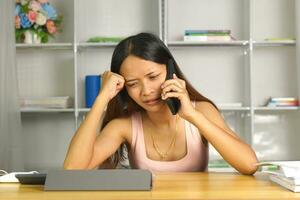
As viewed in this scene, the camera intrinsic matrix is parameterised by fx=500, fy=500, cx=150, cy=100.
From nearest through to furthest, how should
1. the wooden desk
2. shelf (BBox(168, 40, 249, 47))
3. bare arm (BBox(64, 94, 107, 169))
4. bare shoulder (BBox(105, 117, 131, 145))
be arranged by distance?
the wooden desk
bare arm (BBox(64, 94, 107, 169))
bare shoulder (BBox(105, 117, 131, 145))
shelf (BBox(168, 40, 249, 47))

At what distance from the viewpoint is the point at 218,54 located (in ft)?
11.9

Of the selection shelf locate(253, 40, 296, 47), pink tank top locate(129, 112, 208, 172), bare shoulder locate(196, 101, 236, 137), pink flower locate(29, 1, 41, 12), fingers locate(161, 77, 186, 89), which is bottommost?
pink tank top locate(129, 112, 208, 172)

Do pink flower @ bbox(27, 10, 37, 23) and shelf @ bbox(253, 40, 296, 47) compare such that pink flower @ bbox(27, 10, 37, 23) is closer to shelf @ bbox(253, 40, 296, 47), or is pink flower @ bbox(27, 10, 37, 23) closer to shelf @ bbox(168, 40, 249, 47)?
shelf @ bbox(168, 40, 249, 47)

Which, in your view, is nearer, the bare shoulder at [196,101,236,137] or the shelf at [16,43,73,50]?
the bare shoulder at [196,101,236,137]

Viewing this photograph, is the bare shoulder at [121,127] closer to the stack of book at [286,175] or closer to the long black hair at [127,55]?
the long black hair at [127,55]

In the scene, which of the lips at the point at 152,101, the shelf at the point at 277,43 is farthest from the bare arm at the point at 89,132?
the shelf at the point at 277,43

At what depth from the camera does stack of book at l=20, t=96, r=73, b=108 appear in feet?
11.1

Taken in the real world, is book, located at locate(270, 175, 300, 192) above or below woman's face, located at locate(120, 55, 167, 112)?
below

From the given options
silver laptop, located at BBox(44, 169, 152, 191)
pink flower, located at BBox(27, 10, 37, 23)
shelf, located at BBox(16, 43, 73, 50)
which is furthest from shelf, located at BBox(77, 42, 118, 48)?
silver laptop, located at BBox(44, 169, 152, 191)

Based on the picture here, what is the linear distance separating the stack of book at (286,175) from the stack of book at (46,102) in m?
2.28

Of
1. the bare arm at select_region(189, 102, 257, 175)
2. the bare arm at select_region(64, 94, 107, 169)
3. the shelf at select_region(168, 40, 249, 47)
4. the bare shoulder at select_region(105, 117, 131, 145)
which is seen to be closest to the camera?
the bare arm at select_region(189, 102, 257, 175)

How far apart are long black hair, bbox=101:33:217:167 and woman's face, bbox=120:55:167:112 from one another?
0.02 metres

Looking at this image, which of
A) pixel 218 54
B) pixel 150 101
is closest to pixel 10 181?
pixel 150 101

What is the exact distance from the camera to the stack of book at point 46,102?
3.40 m
